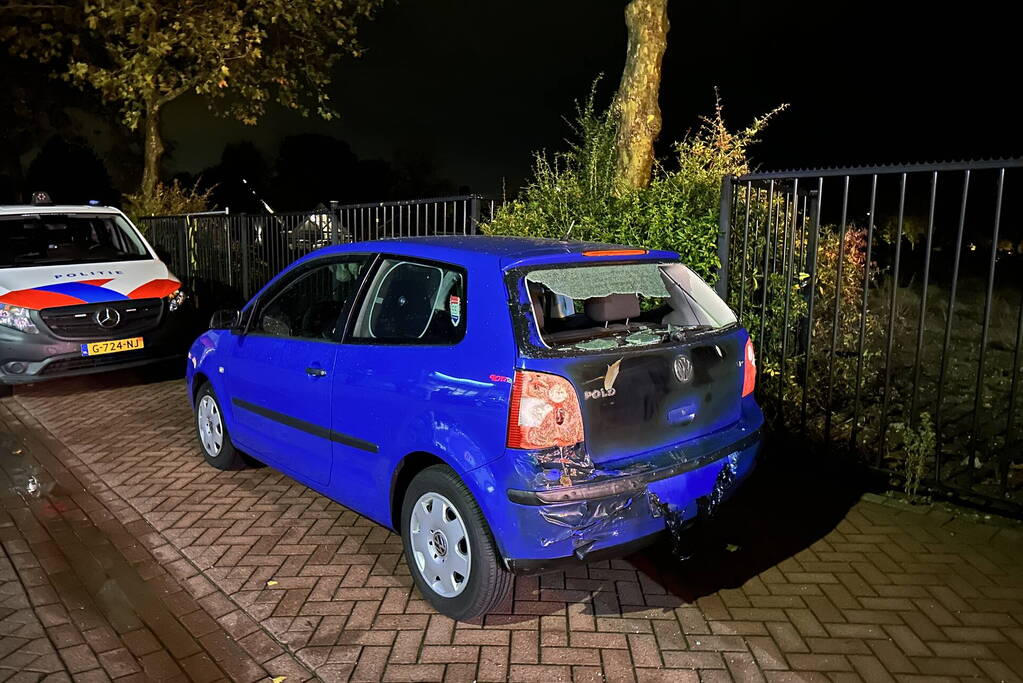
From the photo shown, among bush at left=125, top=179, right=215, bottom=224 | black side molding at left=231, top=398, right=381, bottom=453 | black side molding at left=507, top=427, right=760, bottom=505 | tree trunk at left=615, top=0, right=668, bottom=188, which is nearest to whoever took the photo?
black side molding at left=507, top=427, right=760, bottom=505

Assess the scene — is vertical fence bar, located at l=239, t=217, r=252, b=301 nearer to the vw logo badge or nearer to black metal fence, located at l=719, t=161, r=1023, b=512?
black metal fence, located at l=719, t=161, r=1023, b=512

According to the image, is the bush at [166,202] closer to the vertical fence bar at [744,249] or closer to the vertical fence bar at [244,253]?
the vertical fence bar at [244,253]

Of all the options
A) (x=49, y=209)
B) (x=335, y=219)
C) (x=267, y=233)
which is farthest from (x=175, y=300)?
(x=267, y=233)

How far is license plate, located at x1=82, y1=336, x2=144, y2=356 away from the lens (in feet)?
25.4

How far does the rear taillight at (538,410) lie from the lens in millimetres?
3176

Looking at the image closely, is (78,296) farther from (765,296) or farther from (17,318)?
(765,296)

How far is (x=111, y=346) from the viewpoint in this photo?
789 cm

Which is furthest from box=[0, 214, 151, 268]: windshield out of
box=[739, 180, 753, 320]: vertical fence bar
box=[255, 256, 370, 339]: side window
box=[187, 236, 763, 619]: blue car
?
box=[739, 180, 753, 320]: vertical fence bar

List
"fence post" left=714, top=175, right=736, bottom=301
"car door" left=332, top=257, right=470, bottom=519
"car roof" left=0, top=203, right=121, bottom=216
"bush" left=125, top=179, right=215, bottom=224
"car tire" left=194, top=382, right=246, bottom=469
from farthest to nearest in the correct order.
Answer: "bush" left=125, top=179, right=215, bottom=224
"car roof" left=0, top=203, right=121, bottom=216
"fence post" left=714, top=175, right=736, bottom=301
"car tire" left=194, top=382, right=246, bottom=469
"car door" left=332, top=257, right=470, bottom=519

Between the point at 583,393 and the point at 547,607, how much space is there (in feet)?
3.77

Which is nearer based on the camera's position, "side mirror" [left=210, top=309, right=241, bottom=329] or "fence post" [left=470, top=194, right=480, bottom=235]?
"side mirror" [left=210, top=309, right=241, bottom=329]

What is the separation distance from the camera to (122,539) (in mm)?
4527

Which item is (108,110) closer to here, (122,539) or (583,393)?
(122,539)

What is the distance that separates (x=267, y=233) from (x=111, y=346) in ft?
10.8
